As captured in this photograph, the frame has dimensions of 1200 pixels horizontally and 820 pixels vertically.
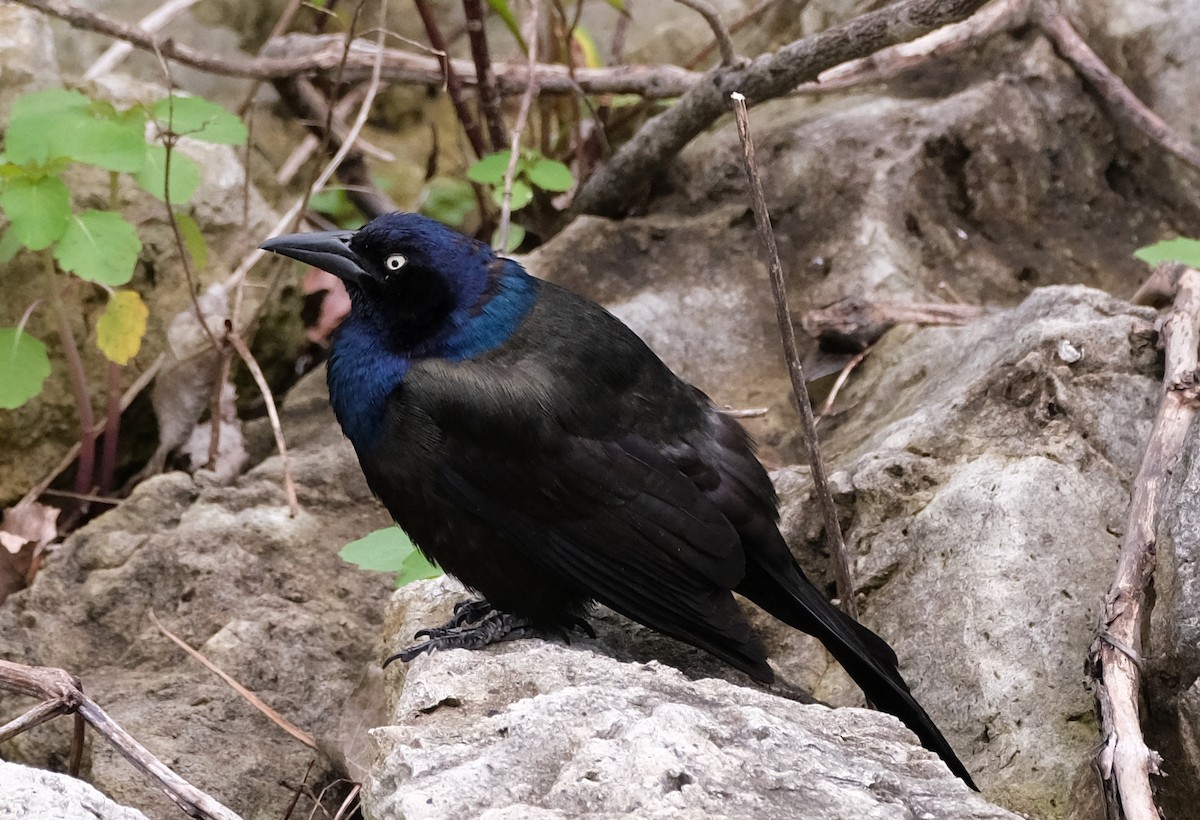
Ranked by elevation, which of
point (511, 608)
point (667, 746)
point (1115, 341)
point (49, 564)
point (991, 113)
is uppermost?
point (991, 113)

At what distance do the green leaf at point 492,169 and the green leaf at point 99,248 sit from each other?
3.64ft

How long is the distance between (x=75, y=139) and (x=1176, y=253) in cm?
264

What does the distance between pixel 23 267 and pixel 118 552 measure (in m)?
1.08

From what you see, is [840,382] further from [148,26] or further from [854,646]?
[148,26]

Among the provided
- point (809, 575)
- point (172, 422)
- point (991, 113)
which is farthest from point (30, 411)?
point (991, 113)

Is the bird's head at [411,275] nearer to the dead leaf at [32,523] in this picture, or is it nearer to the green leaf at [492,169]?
the green leaf at [492,169]

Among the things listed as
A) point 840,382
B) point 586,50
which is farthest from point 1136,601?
point 586,50

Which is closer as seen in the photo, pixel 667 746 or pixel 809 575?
pixel 667 746

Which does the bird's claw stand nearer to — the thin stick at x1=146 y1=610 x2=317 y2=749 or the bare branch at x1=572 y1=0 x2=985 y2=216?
the thin stick at x1=146 y1=610 x2=317 y2=749

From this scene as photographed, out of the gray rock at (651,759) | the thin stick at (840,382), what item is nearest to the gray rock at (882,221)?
the thin stick at (840,382)

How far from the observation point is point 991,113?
170 inches

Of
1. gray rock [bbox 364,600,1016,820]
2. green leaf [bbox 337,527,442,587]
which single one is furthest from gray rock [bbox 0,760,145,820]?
green leaf [bbox 337,527,442,587]

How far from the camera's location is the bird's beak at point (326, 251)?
2.88 metres

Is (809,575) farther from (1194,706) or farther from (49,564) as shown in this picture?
(49,564)
